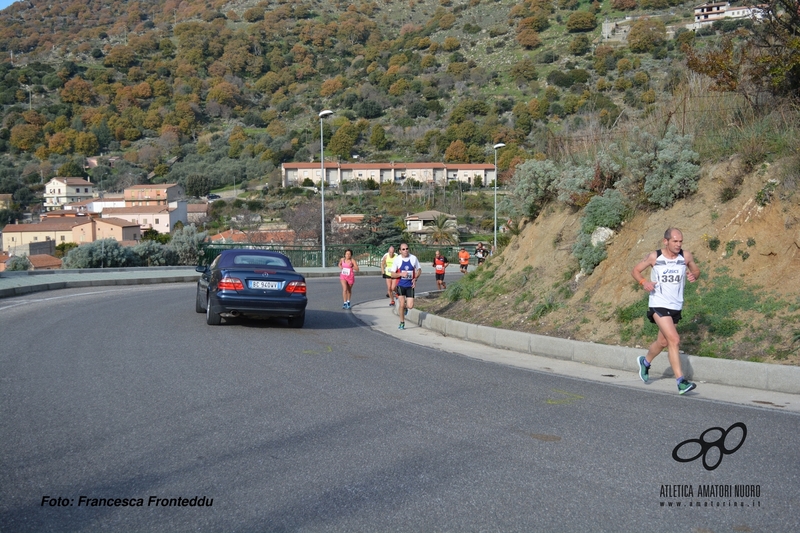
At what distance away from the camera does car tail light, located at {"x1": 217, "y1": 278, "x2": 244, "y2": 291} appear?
13500mm

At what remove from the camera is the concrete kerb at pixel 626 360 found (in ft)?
28.0

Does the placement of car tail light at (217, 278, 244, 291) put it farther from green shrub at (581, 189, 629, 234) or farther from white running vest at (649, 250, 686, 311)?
white running vest at (649, 250, 686, 311)

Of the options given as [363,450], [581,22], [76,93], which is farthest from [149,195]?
[363,450]

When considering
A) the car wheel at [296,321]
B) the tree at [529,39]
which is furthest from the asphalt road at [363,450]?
the tree at [529,39]

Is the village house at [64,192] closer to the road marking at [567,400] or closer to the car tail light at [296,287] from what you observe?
the car tail light at [296,287]

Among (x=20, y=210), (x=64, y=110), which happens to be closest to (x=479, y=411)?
(x=20, y=210)

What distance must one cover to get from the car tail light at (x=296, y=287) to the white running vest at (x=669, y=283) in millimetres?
7215

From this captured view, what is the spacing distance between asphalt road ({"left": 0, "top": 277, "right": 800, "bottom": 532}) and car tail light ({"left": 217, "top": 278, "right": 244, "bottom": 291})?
313cm

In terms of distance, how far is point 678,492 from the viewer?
5.10 metres

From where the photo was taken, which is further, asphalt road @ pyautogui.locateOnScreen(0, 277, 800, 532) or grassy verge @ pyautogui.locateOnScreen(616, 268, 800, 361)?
grassy verge @ pyautogui.locateOnScreen(616, 268, 800, 361)

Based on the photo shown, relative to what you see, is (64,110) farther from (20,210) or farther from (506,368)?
(506,368)

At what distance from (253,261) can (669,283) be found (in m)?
8.90

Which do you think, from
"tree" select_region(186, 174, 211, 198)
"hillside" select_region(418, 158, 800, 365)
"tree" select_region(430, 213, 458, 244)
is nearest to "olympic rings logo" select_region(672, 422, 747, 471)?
"hillside" select_region(418, 158, 800, 365)

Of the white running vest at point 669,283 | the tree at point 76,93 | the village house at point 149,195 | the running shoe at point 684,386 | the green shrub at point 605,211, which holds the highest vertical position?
the tree at point 76,93
